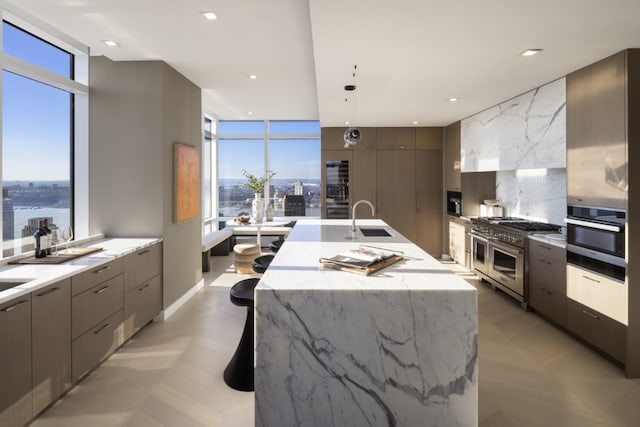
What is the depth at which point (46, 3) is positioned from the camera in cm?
267

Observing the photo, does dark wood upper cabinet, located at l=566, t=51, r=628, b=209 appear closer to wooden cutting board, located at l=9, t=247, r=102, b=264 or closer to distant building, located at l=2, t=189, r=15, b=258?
wooden cutting board, located at l=9, t=247, r=102, b=264

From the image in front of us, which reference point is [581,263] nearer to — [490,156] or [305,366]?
[490,156]

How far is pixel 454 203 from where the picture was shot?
6.79 m

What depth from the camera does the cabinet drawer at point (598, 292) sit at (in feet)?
9.54

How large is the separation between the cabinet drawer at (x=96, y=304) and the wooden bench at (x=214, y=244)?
8.20ft

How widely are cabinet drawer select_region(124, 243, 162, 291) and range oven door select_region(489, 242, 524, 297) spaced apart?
12.8 feet

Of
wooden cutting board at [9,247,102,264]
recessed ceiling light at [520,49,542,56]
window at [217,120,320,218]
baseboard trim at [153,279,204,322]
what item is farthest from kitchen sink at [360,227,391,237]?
window at [217,120,320,218]

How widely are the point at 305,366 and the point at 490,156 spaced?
4580mm

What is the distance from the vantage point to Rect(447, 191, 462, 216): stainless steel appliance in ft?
21.4

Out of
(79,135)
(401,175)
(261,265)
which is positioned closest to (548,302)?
(261,265)

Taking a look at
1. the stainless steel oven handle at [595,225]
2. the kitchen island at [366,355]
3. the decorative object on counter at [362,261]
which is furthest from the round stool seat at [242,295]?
the stainless steel oven handle at [595,225]

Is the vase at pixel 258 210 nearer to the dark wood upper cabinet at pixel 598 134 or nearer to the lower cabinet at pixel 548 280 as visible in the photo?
the lower cabinet at pixel 548 280

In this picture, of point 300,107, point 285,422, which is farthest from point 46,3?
point 300,107

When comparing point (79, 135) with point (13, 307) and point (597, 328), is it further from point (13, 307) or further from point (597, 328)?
point (597, 328)
